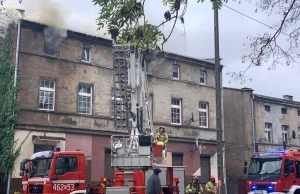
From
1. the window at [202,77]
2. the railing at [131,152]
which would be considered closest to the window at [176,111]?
the window at [202,77]

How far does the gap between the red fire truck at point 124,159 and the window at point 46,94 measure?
7.71m

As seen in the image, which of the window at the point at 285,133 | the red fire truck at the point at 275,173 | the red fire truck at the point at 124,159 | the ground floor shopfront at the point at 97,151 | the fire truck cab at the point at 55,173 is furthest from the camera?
the window at the point at 285,133

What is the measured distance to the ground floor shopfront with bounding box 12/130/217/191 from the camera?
2209 centimetres

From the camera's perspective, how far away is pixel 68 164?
50.7 feet

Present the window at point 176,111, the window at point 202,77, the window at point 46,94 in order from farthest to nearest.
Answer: the window at point 202,77, the window at point 176,111, the window at point 46,94

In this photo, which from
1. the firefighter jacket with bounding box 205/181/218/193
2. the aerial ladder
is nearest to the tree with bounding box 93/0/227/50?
the aerial ladder

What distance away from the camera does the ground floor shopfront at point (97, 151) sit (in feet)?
72.5

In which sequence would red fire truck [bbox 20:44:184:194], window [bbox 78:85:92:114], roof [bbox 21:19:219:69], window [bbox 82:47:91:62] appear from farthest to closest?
window [bbox 82:47:91:62]
window [bbox 78:85:92:114]
roof [bbox 21:19:219:69]
red fire truck [bbox 20:44:184:194]

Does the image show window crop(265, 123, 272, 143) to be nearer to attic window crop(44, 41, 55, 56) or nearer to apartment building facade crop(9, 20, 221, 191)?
apartment building facade crop(9, 20, 221, 191)

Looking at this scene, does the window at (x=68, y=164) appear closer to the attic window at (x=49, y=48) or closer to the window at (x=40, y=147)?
the window at (x=40, y=147)

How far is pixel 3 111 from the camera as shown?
71.5 feet

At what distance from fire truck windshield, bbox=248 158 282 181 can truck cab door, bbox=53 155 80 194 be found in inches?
302

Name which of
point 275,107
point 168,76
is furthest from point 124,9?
point 275,107

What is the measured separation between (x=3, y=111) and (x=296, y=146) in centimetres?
2557
